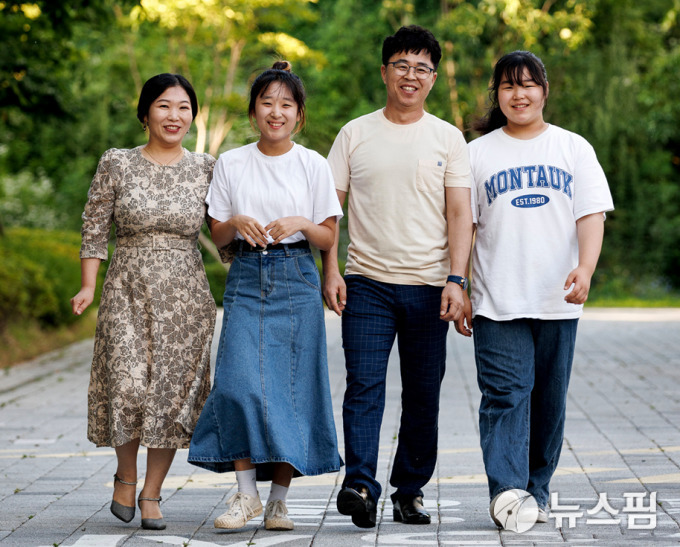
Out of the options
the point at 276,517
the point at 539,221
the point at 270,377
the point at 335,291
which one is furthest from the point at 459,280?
the point at 276,517

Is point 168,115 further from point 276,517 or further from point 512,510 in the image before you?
point 512,510

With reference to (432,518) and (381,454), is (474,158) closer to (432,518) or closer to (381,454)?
(432,518)

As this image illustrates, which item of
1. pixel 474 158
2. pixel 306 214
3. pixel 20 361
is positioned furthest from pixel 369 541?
pixel 20 361

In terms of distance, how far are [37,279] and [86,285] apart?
29.4 feet

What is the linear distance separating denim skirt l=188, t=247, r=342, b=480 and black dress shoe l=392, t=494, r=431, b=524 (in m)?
0.42

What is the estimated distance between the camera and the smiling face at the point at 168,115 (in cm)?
474

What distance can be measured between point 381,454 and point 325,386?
2.18 m

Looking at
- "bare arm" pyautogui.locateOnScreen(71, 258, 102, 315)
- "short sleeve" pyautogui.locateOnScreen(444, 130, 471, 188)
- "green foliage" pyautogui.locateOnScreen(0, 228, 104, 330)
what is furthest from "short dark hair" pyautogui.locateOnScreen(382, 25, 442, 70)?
"green foliage" pyautogui.locateOnScreen(0, 228, 104, 330)

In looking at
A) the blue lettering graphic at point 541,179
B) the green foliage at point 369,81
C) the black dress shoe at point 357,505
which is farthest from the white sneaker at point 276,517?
the green foliage at point 369,81

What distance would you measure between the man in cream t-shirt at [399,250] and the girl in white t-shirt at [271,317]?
0.14m

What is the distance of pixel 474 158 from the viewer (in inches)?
187

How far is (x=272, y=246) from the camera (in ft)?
15.0

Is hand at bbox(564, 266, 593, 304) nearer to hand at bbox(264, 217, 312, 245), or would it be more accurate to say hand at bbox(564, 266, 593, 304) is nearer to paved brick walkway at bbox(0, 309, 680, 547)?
paved brick walkway at bbox(0, 309, 680, 547)

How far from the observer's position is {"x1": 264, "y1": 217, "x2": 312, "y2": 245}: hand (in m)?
4.44
